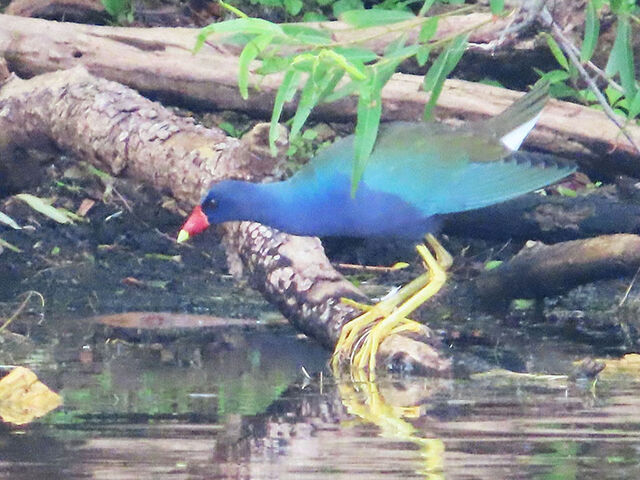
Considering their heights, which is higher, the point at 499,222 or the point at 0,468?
the point at 499,222

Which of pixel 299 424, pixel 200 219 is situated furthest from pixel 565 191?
pixel 299 424

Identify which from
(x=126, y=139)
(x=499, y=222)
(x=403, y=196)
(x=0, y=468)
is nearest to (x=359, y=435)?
(x=0, y=468)

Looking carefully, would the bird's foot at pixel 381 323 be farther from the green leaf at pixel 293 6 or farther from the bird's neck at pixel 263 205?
the green leaf at pixel 293 6

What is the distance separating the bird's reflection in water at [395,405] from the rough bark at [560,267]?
1374mm

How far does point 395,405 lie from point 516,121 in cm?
181

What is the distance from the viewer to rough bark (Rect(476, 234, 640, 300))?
16.9ft

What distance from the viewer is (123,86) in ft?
18.8

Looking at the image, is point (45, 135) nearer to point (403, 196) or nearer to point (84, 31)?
point (84, 31)

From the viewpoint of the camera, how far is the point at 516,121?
5.08m

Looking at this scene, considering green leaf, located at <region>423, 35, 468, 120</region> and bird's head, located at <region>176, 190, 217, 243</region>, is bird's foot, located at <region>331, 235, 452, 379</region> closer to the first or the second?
bird's head, located at <region>176, 190, 217, 243</region>

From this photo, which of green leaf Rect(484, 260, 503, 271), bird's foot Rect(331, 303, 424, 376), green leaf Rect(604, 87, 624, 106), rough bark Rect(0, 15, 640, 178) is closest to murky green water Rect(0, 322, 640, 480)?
bird's foot Rect(331, 303, 424, 376)

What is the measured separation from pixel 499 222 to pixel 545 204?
0.20m

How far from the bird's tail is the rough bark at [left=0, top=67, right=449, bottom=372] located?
80 cm

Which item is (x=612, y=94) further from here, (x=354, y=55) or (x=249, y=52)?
(x=249, y=52)
